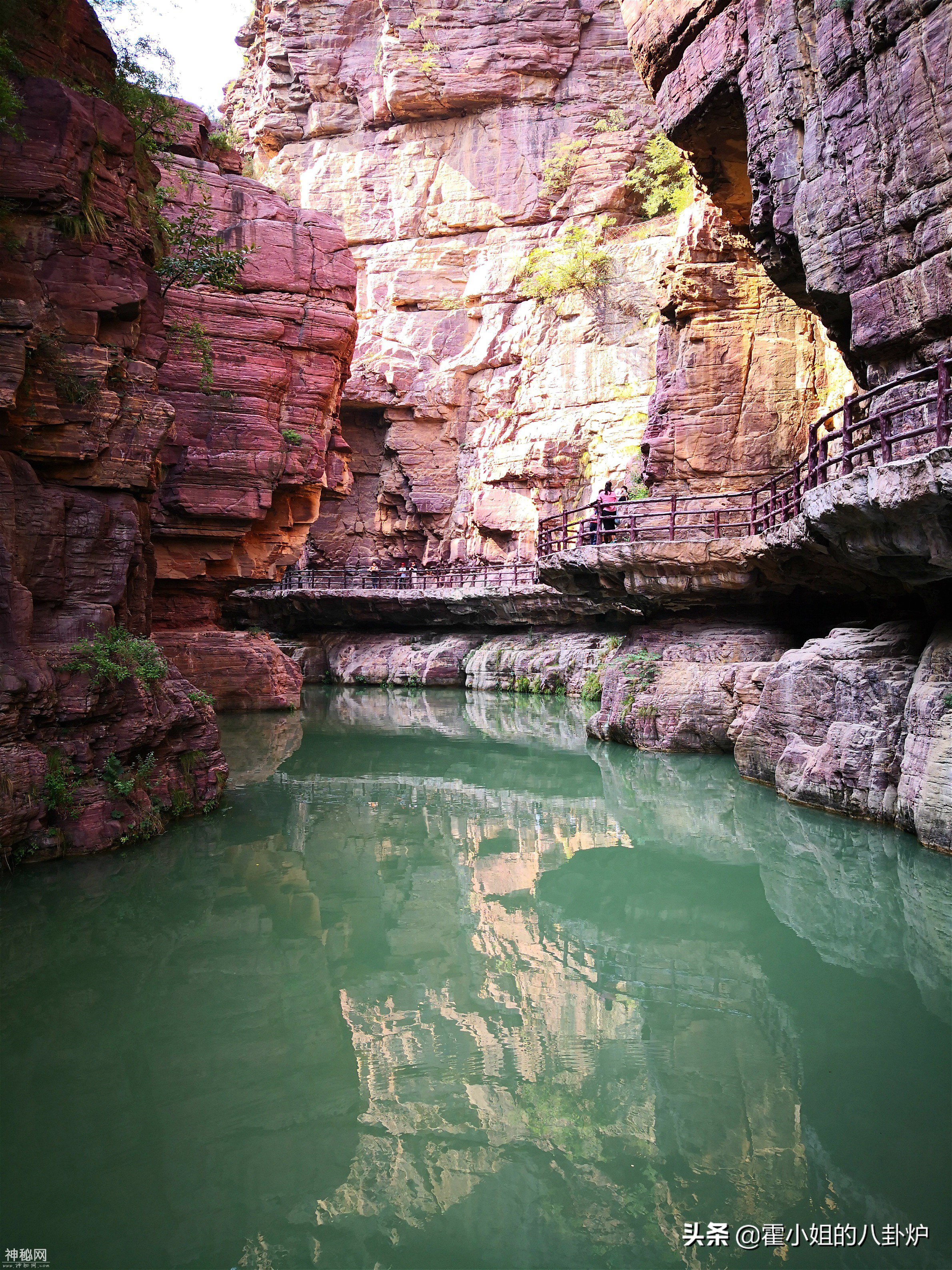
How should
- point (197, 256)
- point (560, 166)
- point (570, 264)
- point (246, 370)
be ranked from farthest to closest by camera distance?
point (560, 166) → point (570, 264) → point (246, 370) → point (197, 256)

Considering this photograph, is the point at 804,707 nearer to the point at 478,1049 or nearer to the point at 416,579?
the point at 478,1049

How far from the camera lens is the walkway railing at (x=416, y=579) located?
104 ft

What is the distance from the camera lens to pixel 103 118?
398 inches

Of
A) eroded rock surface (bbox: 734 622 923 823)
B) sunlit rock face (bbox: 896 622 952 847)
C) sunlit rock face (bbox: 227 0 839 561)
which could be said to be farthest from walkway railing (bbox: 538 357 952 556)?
sunlit rock face (bbox: 227 0 839 561)

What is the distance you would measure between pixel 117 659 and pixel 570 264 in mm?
29047

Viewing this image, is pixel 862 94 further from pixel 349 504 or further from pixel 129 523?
pixel 349 504

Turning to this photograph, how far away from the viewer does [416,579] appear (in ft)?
119

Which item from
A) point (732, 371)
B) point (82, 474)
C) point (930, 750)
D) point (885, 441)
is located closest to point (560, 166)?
point (732, 371)

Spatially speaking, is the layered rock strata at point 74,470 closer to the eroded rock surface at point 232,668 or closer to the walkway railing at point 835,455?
the walkway railing at point 835,455

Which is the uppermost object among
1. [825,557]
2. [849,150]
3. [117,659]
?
[849,150]

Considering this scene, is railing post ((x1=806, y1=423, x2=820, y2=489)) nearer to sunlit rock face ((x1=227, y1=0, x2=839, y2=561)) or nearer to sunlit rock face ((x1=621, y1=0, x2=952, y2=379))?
sunlit rock face ((x1=621, y1=0, x2=952, y2=379))

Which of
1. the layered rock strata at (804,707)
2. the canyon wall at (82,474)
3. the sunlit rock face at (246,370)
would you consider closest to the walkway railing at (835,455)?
the layered rock strata at (804,707)

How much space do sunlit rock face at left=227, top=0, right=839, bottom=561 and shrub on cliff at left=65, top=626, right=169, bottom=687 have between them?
898 inches

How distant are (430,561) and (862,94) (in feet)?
95.7
